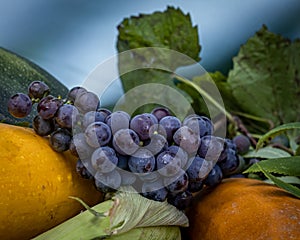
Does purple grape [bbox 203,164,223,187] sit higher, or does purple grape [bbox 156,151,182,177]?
purple grape [bbox 156,151,182,177]

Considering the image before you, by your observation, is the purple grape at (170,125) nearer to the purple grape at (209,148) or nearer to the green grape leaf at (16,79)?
the purple grape at (209,148)

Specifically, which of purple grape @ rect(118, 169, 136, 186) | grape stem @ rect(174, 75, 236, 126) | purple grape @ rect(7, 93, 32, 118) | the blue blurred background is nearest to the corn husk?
purple grape @ rect(118, 169, 136, 186)

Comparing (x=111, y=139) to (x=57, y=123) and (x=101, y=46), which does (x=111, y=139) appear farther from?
(x=101, y=46)

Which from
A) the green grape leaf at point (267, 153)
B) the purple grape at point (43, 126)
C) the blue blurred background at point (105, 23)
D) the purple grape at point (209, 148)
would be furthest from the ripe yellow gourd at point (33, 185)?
the blue blurred background at point (105, 23)

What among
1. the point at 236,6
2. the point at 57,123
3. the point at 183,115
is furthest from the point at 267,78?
the point at 236,6

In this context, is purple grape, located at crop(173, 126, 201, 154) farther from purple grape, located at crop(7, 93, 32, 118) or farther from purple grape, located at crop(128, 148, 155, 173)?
purple grape, located at crop(7, 93, 32, 118)

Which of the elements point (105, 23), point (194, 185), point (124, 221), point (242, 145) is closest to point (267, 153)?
point (242, 145)

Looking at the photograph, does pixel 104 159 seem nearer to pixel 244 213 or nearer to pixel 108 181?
pixel 108 181
